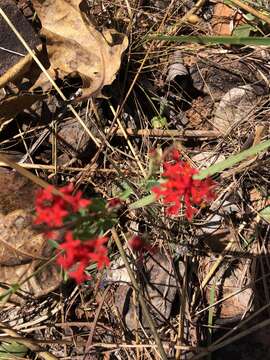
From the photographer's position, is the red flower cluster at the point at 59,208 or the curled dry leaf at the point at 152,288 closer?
the red flower cluster at the point at 59,208

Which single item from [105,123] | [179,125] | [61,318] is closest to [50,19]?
[105,123]

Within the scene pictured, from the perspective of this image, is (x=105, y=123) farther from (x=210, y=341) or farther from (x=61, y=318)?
(x=210, y=341)

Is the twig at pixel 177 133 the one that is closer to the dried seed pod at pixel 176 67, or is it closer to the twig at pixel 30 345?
the dried seed pod at pixel 176 67

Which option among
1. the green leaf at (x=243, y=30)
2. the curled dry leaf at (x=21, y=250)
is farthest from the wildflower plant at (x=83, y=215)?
the green leaf at (x=243, y=30)

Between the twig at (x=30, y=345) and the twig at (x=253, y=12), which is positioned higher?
the twig at (x=253, y=12)

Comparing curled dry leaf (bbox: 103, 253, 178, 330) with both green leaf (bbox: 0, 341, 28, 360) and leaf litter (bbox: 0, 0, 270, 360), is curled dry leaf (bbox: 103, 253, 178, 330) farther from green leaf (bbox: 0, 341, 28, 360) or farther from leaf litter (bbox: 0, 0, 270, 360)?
green leaf (bbox: 0, 341, 28, 360)

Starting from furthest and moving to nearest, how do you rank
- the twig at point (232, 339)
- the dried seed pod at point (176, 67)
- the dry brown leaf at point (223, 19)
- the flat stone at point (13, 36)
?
the dry brown leaf at point (223, 19)
the dried seed pod at point (176, 67)
the flat stone at point (13, 36)
the twig at point (232, 339)

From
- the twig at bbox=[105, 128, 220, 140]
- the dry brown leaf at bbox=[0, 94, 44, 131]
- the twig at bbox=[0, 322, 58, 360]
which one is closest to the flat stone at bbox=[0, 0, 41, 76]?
the dry brown leaf at bbox=[0, 94, 44, 131]
